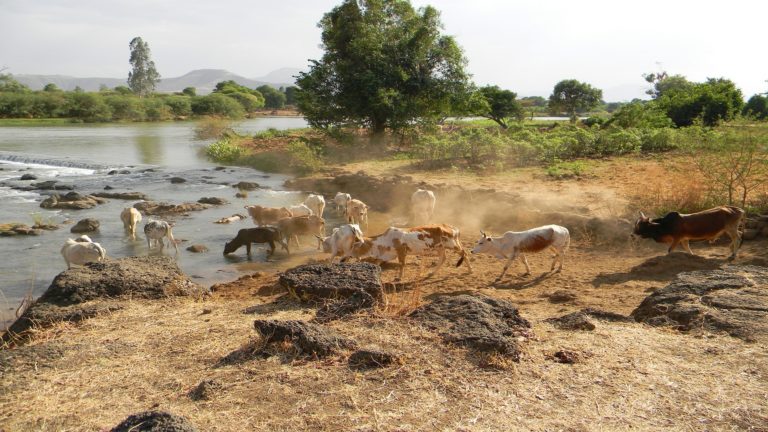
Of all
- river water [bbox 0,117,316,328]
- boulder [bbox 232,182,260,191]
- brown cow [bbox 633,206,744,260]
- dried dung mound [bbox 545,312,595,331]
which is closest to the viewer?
dried dung mound [bbox 545,312,595,331]

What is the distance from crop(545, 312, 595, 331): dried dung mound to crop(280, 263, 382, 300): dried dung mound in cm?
239

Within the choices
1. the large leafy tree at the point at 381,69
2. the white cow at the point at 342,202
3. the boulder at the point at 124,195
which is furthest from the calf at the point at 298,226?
the large leafy tree at the point at 381,69

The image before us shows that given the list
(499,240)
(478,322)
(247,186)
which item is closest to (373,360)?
(478,322)

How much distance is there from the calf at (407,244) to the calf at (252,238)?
3.53 metres

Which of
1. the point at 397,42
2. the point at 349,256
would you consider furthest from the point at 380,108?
the point at 349,256

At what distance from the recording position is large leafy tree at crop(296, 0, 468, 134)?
27.5 meters

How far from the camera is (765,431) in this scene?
4598 millimetres

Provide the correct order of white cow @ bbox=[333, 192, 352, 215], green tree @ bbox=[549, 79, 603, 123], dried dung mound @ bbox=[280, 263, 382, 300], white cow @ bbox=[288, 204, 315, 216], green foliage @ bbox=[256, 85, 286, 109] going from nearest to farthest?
dried dung mound @ bbox=[280, 263, 382, 300] < white cow @ bbox=[288, 204, 315, 216] < white cow @ bbox=[333, 192, 352, 215] < green tree @ bbox=[549, 79, 603, 123] < green foliage @ bbox=[256, 85, 286, 109]

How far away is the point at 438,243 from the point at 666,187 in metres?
8.53

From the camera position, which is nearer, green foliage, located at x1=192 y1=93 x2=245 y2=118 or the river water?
the river water

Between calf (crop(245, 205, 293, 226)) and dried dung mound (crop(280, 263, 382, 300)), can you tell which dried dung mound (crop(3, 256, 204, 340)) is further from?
calf (crop(245, 205, 293, 226))

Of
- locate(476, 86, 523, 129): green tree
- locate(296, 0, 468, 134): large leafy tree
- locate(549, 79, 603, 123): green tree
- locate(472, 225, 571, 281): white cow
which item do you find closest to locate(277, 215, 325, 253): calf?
locate(472, 225, 571, 281): white cow

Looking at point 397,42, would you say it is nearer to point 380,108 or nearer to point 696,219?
point 380,108

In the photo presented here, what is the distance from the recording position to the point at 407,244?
35.4 ft
